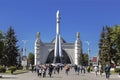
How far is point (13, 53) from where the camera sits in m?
98.1

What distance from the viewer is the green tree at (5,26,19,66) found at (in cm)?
9707

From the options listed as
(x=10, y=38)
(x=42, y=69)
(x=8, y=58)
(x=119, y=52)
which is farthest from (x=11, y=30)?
(x=42, y=69)

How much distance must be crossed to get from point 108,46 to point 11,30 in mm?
27753

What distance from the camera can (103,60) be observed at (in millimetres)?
95688

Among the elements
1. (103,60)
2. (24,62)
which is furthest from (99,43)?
(24,62)

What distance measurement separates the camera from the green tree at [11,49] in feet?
318

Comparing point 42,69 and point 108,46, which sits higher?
point 108,46

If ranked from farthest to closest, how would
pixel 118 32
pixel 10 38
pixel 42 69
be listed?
pixel 10 38, pixel 118 32, pixel 42 69

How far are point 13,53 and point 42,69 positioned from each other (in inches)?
1977

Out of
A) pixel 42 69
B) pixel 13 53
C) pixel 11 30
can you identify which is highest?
pixel 11 30

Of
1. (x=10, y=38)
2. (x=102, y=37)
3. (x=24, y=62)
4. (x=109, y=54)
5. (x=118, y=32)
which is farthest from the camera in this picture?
(x=102, y=37)

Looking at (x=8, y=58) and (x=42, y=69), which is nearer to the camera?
(x=42, y=69)

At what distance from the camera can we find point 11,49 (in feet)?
323

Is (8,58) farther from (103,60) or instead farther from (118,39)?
(118,39)
